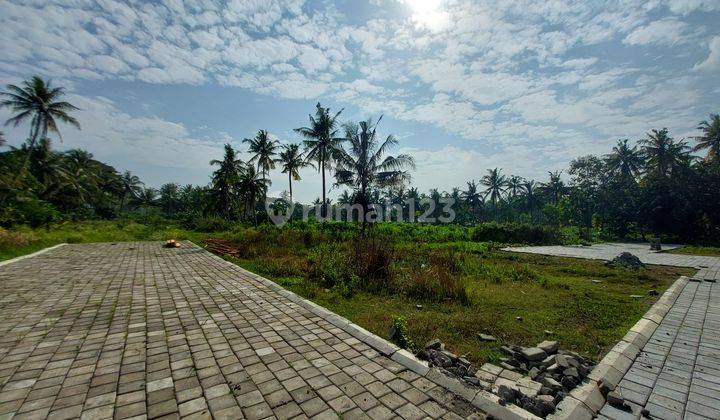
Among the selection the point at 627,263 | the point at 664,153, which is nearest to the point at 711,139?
the point at 664,153

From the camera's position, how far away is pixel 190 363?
3.33 meters

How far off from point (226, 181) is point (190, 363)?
37.3 meters

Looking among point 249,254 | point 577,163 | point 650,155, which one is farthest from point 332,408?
point 577,163

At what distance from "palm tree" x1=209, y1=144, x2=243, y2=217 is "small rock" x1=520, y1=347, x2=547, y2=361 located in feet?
118

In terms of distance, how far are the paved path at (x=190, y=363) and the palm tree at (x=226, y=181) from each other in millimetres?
32007

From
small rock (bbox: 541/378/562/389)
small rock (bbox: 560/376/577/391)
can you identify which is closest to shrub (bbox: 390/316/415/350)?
small rock (bbox: 541/378/562/389)

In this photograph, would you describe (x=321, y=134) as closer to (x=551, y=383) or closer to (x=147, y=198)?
(x=551, y=383)

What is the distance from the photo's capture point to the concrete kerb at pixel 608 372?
261 centimetres

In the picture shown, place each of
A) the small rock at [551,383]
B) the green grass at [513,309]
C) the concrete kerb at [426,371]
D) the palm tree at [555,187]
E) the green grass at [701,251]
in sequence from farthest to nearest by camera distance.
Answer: the palm tree at [555,187] → the green grass at [701,251] → the green grass at [513,309] → the small rock at [551,383] → the concrete kerb at [426,371]

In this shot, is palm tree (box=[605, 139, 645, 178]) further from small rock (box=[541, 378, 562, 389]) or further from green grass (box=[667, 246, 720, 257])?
small rock (box=[541, 378, 562, 389])

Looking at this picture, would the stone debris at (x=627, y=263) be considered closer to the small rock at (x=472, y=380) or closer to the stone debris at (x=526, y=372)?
the stone debris at (x=526, y=372)

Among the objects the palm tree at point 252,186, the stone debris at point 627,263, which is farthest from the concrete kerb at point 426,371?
the palm tree at point 252,186

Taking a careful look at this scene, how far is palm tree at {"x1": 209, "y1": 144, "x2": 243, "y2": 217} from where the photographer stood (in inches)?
1454

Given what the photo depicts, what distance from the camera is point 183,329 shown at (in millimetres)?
4359
